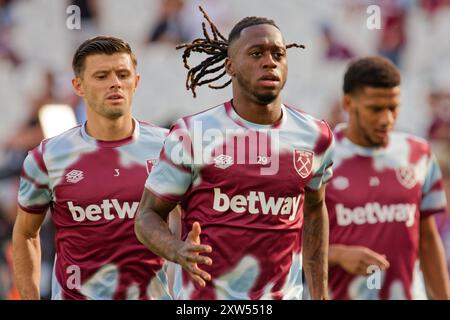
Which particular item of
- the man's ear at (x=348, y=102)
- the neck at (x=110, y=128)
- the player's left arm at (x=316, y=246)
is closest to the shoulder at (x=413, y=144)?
the man's ear at (x=348, y=102)

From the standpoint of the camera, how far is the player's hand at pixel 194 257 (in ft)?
15.5

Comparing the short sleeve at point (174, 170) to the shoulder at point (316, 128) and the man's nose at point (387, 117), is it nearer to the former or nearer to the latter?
the shoulder at point (316, 128)

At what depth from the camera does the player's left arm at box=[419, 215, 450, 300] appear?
721 cm

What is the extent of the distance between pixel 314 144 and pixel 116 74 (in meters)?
1.33

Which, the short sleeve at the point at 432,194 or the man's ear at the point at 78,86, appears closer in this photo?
the man's ear at the point at 78,86

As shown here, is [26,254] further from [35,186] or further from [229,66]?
[229,66]

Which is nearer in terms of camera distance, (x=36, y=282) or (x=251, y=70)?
(x=251, y=70)

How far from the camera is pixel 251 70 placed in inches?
208

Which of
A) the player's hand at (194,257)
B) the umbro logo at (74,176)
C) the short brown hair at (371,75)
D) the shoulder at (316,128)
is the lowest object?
the player's hand at (194,257)

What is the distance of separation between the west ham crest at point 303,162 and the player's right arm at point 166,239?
2.14 ft

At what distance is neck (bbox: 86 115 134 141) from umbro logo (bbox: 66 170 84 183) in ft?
0.82

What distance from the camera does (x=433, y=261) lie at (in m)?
7.24

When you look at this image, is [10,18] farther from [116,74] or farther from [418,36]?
[116,74]

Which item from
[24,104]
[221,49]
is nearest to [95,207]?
[221,49]
